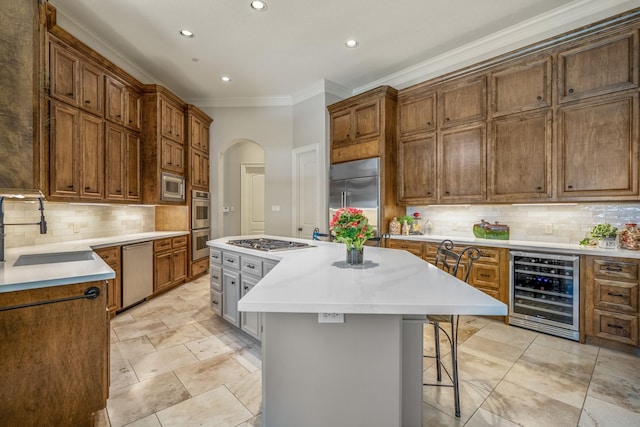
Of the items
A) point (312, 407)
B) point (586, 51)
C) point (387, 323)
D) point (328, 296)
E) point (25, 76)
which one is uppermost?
point (586, 51)

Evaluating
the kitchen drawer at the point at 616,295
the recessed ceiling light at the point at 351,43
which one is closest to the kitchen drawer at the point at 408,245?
the kitchen drawer at the point at 616,295

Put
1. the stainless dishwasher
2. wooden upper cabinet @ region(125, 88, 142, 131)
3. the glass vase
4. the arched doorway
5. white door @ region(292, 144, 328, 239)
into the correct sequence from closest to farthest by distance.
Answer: the glass vase → the stainless dishwasher → wooden upper cabinet @ region(125, 88, 142, 131) → white door @ region(292, 144, 328, 239) → the arched doorway

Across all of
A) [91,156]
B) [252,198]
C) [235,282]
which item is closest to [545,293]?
[235,282]

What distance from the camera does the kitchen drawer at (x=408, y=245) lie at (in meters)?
3.76

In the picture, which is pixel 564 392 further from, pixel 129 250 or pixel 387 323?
pixel 129 250

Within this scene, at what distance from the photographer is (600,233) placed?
110 inches

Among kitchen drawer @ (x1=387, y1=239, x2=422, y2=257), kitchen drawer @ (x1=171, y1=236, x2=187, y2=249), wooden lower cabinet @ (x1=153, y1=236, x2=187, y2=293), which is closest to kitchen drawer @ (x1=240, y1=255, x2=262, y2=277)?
wooden lower cabinet @ (x1=153, y1=236, x2=187, y2=293)

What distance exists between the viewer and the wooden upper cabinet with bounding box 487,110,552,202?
3092 mm

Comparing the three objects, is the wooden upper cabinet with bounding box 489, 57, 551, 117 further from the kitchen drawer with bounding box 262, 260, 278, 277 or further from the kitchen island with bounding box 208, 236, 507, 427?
the kitchen drawer with bounding box 262, 260, 278, 277

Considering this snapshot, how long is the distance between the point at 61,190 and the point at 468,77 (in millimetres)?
4847

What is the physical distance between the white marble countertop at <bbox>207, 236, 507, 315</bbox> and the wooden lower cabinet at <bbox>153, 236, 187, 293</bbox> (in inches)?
118

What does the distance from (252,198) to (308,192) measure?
255 centimetres

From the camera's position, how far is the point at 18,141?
1594 mm

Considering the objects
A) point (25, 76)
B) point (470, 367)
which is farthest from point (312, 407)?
point (25, 76)
